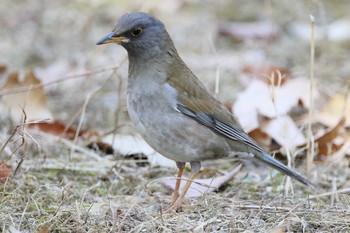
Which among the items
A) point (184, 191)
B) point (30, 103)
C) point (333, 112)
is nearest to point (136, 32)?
point (184, 191)

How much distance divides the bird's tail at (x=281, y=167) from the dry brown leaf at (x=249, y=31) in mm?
4339

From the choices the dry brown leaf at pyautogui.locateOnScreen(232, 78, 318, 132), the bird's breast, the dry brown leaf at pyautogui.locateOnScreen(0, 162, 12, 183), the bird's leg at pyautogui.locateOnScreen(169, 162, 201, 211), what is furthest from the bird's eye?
the dry brown leaf at pyautogui.locateOnScreen(232, 78, 318, 132)

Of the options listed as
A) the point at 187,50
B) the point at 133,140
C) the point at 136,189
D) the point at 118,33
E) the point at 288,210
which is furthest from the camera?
the point at 187,50

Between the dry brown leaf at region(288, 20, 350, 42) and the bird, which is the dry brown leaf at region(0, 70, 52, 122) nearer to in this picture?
the bird

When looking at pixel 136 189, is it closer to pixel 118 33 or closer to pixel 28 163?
pixel 28 163

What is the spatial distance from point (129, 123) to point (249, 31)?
3.21 m

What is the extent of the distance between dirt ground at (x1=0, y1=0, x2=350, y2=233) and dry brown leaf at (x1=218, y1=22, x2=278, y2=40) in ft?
0.11

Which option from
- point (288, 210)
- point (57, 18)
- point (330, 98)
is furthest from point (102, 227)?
point (57, 18)

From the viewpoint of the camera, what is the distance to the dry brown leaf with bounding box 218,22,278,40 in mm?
9570

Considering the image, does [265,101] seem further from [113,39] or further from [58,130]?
[113,39]

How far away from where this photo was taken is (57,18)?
9.84m

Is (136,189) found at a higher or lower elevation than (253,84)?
lower

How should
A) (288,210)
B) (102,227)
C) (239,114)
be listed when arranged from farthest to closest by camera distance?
(239,114)
(288,210)
(102,227)

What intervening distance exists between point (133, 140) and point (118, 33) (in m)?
1.39
